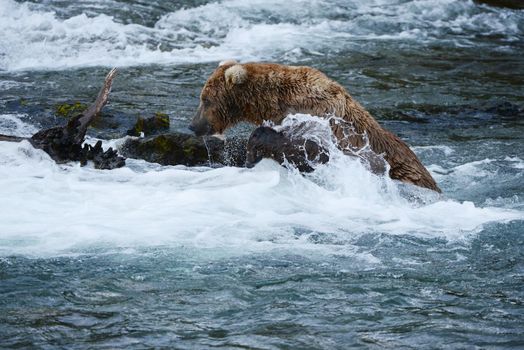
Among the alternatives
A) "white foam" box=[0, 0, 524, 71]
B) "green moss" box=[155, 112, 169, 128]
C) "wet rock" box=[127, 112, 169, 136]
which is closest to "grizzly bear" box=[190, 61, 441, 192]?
"wet rock" box=[127, 112, 169, 136]

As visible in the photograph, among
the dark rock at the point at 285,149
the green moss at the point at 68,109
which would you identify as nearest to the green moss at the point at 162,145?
the dark rock at the point at 285,149

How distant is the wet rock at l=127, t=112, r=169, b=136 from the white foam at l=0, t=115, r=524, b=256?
4.80 feet

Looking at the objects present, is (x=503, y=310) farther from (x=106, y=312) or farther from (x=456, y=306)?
(x=106, y=312)

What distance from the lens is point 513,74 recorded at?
46.2 ft

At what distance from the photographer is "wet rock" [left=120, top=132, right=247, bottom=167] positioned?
A: 8430mm

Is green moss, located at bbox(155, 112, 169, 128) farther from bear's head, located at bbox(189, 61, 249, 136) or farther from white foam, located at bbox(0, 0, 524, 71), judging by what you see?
white foam, located at bbox(0, 0, 524, 71)

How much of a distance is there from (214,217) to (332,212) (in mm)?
931

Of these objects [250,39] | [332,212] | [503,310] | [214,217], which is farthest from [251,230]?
[250,39]

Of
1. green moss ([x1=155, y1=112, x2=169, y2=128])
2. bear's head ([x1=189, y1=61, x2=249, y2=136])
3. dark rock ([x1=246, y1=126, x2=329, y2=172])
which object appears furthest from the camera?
green moss ([x1=155, y1=112, x2=169, y2=128])

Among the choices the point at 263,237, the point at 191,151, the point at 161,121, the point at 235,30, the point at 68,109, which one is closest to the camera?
the point at 263,237

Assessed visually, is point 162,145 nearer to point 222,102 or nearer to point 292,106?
point 222,102

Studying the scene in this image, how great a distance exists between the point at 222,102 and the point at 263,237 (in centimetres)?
260

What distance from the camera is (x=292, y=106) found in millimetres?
8102

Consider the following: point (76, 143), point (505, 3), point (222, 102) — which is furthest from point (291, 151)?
point (505, 3)
